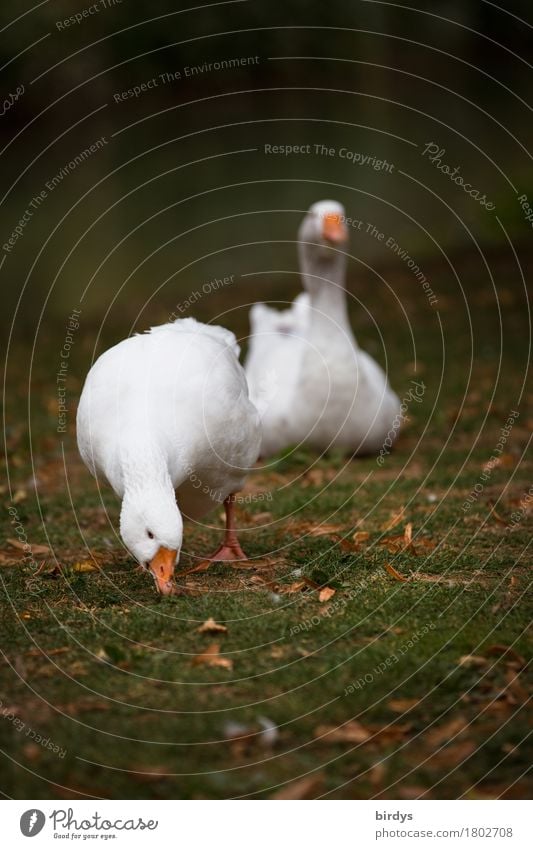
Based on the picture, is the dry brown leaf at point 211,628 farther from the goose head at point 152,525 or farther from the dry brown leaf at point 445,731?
the dry brown leaf at point 445,731

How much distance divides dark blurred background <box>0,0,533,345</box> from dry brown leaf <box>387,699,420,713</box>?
7.20m

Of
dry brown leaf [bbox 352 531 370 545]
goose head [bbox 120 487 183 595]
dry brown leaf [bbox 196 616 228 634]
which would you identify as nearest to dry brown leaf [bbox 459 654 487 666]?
dry brown leaf [bbox 196 616 228 634]

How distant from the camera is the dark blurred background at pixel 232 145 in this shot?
58.8 feet

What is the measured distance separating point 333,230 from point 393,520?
296cm

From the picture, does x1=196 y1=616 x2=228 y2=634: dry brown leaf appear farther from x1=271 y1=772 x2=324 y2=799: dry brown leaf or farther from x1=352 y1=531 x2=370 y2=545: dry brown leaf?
x1=352 y1=531 x2=370 y2=545: dry brown leaf

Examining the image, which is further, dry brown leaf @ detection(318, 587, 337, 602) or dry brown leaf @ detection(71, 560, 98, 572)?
dry brown leaf @ detection(71, 560, 98, 572)

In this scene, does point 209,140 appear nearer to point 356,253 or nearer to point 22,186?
point 22,186

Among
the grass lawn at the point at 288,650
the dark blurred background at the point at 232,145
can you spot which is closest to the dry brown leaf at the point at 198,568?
the grass lawn at the point at 288,650

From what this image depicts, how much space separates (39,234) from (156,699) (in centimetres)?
2102

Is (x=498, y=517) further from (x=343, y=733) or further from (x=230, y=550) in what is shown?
(x=343, y=733)

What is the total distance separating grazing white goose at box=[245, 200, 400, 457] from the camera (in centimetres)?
952

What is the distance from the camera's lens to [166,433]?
569 centimetres

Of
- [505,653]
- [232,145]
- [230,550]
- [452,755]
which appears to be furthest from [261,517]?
[232,145]
